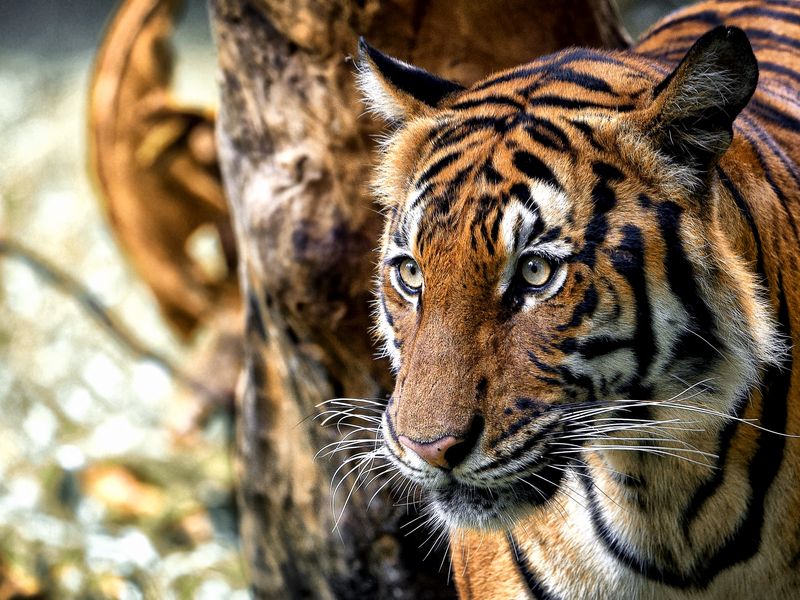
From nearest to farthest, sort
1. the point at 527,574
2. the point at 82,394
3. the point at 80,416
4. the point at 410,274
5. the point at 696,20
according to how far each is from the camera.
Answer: the point at 410,274 → the point at 527,574 → the point at 696,20 → the point at 80,416 → the point at 82,394

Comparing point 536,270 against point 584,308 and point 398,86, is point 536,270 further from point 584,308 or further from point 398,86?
point 398,86

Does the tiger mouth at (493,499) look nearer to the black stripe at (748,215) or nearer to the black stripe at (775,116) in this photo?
the black stripe at (748,215)

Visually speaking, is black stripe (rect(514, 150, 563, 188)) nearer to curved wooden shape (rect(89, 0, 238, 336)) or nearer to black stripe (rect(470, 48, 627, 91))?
black stripe (rect(470, 48, 627, 91))

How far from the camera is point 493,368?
163 centimetres

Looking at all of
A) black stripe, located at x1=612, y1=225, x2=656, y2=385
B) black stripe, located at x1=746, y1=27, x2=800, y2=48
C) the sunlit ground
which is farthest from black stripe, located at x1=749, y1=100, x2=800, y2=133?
the sunlit ground

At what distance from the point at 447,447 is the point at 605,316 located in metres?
0.33

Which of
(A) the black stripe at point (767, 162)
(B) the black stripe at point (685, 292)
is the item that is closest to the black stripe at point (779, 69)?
(A) the black stripe at point (767, 162)

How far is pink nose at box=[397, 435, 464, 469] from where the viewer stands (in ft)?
5.19

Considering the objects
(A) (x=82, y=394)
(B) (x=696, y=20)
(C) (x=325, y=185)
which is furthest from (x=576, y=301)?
(A) (x=82, y=394)

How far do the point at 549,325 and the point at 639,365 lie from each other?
17cm

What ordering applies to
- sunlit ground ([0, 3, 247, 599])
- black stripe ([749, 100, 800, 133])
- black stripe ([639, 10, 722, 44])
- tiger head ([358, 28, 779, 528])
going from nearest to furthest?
tiger head ([358, 28, 779, 528]), black stripe ([749, 100, 800, 133]), black stripe ([639, 10, 722, 44]), sunlit ground ([0, 3, 247, 599])

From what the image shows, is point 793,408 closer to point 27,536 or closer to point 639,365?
point 639,365

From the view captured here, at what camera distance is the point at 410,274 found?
5.96 ft

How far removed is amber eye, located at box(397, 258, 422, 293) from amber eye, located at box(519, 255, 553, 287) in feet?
0.69
